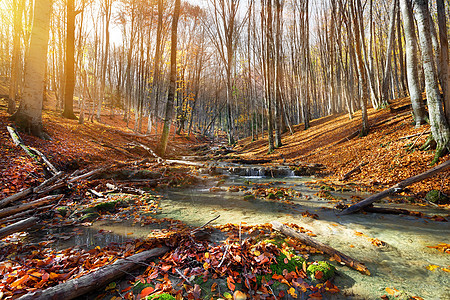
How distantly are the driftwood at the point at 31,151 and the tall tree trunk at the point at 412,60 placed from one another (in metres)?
13.3

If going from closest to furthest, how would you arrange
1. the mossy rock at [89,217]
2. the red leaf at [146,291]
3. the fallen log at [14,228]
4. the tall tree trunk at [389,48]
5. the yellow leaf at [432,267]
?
the red leaf at [146,291], the yellow leaf at [432,267], the fallen log at [14,228], the mossy rock at [89,217], the tall tree trunk at [389,48]

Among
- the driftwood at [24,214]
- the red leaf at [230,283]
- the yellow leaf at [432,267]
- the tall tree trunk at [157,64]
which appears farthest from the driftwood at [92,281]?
the tall tree trunk at [157,64]

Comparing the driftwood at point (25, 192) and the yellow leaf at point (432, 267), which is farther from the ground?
the driftwood at point (25, 192)

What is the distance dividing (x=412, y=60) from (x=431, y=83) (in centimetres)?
213

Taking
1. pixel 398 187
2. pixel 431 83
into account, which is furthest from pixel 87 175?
pixel 431 83

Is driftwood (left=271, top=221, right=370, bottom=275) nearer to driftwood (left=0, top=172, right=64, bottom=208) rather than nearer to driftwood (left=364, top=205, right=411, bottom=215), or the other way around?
driftwood (left=364, top=205, right=411, bottom=215)

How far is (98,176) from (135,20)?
67.4 ft

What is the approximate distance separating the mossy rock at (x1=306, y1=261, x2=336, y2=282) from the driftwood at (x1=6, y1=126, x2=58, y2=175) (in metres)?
7.25

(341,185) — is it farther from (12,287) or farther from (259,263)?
(12,287)

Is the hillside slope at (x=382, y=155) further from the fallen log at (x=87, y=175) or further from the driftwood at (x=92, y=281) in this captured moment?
the fallen log at (x=87, y=175)

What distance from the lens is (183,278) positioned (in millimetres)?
2166

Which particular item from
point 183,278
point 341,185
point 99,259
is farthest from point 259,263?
point 341,185

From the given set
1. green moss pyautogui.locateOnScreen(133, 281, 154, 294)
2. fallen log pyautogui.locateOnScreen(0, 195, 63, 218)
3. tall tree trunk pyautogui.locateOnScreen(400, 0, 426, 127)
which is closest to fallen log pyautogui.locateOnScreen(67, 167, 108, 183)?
fallen log pyautogui.locateOnScreen(0, 195, 63, 218)

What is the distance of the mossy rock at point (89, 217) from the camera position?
4.12 metres
